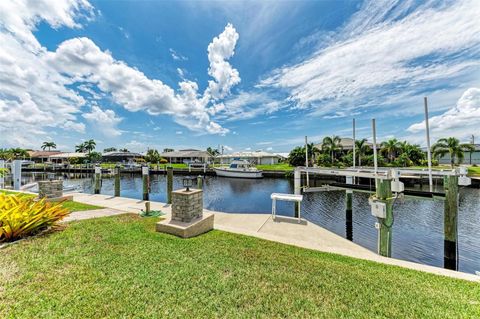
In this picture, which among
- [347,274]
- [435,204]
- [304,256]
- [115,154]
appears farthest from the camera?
[115,154]

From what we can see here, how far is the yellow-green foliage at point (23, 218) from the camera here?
498 cm

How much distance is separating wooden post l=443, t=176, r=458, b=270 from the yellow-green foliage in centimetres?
1182

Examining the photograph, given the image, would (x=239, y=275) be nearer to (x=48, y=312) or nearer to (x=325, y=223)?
(x=48, y=312)

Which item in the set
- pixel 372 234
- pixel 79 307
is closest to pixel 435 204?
pixel 372 234

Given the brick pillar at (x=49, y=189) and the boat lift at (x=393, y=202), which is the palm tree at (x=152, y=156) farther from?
the boat lift at (x=393, y=202)

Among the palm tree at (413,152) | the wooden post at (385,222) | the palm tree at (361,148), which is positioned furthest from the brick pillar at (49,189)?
the palm tree at (413,152)

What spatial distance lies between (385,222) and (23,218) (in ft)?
31.1

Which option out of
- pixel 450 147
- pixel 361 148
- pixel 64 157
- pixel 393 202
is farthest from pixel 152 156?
pixel 450 147

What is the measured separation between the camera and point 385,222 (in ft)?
19.4

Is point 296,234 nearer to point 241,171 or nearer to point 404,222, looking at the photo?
point 404,222

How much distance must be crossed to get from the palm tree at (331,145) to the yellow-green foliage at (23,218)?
40.0 meters

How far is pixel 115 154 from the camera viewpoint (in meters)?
69.3

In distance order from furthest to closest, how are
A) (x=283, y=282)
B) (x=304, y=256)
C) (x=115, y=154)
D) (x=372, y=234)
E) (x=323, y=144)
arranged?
(x=115, y=154), (x=323, y=144), (x=372, y=234), (x=304, y=256), (x=283, y=282)

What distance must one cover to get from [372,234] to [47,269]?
1112 centimetres
